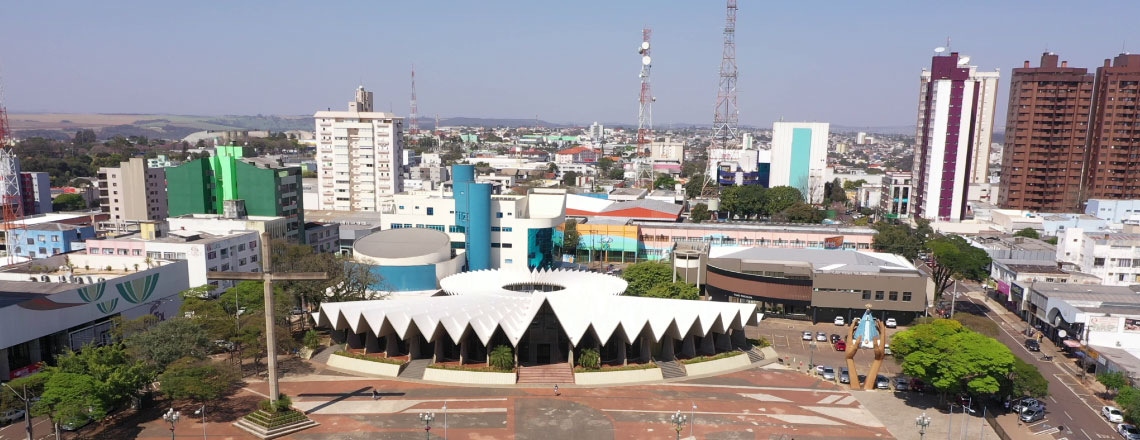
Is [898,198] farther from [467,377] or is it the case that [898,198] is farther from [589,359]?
[467,377]

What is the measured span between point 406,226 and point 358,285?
13982 millimetres

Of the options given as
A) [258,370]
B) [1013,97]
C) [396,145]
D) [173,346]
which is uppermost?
[1013,97]

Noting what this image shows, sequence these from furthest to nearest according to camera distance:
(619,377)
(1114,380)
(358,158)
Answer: (358,158) → (619,377) → (1114,380)

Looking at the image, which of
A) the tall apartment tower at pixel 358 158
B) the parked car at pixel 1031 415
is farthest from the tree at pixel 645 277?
the tall apartment tower at pixel 358 158

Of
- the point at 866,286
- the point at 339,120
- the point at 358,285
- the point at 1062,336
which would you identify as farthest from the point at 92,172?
the point at 1062,336

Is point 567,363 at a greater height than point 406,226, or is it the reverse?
point 406,226

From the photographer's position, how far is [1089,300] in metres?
48.5

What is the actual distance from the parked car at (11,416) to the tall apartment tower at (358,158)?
7921cm

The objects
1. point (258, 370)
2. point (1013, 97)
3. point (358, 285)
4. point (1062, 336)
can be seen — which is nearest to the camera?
point (258, 370)

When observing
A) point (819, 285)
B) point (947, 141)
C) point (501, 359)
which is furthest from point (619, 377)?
point (947, 141)

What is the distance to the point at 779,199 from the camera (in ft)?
349

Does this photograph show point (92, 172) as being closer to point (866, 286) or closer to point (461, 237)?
point (461, 237)

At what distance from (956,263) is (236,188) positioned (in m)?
65.9

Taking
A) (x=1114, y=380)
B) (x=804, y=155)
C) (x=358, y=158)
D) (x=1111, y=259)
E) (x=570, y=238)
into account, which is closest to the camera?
(x=1114, y=380)
